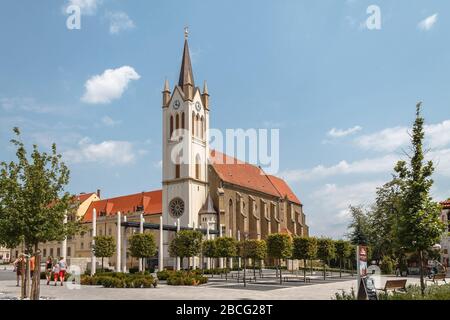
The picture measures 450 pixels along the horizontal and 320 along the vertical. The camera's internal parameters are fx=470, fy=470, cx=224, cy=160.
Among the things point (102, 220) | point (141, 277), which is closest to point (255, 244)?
point (141, 277)

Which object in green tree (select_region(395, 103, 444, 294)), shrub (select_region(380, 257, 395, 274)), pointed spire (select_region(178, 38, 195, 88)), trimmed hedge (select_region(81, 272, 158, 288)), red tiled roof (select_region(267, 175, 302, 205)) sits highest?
pointed spire (select_region(178, 38, 195, 88))

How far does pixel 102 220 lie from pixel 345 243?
59112 mm

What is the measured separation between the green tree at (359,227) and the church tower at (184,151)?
24166 mm

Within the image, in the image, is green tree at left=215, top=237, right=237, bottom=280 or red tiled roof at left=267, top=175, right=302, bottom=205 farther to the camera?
red tiled roof at left=267, top=175, right=302, bottom=205

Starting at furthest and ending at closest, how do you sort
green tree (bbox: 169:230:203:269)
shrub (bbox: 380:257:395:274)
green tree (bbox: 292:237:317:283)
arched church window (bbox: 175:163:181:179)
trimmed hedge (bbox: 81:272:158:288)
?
arched church window (bbox: 175:163:181:179), shrub (bbox: 380:257:395:274), green tree (bbox: 292:237:317:283), green tree (bbox: 169:230:203:269), trimmed hedge (bbox: 81:272:158:288)

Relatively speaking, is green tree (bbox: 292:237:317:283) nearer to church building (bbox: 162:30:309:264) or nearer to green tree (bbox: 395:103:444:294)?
green tree (bbox: 395:103:444:294)

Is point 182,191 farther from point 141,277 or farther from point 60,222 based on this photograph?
point 60,222

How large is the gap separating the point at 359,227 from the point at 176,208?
31976 mm

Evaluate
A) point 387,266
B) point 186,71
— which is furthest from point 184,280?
point 186,71

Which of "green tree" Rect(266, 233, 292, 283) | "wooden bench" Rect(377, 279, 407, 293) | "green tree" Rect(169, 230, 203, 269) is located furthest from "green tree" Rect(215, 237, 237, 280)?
"wooden bench" Rect(377, 279, 407, 293)

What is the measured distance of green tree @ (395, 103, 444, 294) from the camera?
21.5 meters

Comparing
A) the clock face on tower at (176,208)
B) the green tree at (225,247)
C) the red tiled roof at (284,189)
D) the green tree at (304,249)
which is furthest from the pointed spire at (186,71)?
the green tree at (304,249)

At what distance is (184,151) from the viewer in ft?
243

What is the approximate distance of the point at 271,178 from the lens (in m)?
103
